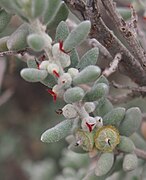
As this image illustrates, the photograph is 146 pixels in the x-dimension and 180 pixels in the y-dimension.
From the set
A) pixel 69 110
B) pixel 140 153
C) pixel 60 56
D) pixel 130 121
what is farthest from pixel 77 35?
pixel 140 153

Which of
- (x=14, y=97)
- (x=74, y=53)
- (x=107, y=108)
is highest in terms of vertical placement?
(x=74, y=53)

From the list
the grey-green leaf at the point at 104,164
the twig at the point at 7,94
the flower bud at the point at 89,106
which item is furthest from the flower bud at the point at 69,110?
the twig at the point at 7,94

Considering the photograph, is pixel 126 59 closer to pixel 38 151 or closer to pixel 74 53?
Answer: pixel 74 53

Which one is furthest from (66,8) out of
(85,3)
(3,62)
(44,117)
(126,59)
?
(44,117)

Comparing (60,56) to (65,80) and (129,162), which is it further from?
(129,162)

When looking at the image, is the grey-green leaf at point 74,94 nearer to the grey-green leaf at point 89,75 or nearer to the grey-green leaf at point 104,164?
the grey-green leaf at point 89,75

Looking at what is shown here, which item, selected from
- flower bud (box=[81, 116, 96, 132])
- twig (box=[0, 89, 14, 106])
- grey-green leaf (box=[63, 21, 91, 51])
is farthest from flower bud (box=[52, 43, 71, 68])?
twig (box=[0, 89, 14, 106])
